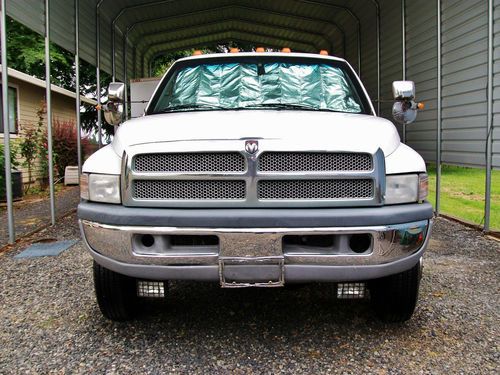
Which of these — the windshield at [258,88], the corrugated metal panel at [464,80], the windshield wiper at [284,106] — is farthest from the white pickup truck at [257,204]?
the corrugated metal panel at [464,80]

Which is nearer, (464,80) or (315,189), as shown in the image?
(315,189)

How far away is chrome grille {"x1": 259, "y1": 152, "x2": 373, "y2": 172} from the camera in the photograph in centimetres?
281

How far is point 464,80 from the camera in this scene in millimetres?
8539

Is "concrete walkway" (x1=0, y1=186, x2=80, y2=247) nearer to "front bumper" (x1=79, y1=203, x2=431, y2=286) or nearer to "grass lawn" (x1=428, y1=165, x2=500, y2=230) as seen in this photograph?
"front bumper" (x1=79, y1=203, x2=431, y2=286)

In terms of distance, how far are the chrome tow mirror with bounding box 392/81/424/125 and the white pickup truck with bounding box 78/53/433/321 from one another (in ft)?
4.00

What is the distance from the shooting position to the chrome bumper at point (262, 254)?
2.70m

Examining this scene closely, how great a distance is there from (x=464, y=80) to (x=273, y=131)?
22.7 ft

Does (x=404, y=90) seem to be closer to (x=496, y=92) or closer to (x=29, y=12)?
(x=496, y=92)

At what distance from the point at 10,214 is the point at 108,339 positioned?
358cm

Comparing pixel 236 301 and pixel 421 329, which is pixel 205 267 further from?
pixel 421 329

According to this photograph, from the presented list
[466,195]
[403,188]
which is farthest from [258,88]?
[466,195]

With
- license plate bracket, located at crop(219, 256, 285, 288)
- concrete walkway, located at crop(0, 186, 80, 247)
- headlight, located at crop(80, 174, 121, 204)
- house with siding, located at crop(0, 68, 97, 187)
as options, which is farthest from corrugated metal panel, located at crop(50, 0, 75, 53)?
license plate bracket, located at crop(219, 256, 285, 288)

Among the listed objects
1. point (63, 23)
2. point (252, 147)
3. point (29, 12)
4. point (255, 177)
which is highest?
point (63, 23)

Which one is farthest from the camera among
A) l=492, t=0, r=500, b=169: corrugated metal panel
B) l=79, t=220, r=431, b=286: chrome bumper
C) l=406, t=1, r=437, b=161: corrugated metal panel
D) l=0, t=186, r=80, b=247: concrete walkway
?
l=406, t=1, r=437, b=161: corrugated metal panel
